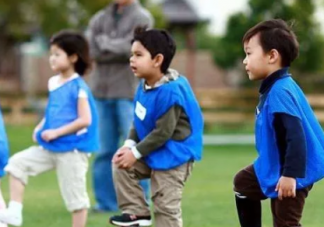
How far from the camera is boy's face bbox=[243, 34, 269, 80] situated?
5492 millimetres

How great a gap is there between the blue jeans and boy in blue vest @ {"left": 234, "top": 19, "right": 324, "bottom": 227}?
329cm

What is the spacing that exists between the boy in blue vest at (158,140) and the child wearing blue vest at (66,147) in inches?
22.9

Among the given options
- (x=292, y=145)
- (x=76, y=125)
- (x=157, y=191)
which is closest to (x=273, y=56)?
(x=292, y=145)

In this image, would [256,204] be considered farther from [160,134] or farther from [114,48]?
[114,48]

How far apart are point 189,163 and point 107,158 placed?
2.51 metres

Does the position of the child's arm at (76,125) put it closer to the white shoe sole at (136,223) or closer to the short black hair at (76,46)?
the short black hair at (76,46)

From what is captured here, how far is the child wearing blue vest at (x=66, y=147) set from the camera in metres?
7.04

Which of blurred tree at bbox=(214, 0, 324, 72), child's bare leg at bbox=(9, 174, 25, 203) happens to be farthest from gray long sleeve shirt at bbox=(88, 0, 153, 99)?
blurred tree at bbox=(214, 0, 324, 72)

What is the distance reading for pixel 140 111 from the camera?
21.4 ft

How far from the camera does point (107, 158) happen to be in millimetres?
8945

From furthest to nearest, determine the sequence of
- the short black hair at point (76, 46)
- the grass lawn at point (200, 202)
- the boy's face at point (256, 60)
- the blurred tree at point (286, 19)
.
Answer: the blurred tree at point (286, 19) → the grass lawn at point (200, 202) → the short black hair at point (76, 46) → the boy's face at point (256, 60)

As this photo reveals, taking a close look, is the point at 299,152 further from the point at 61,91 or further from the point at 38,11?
the point at 38,11

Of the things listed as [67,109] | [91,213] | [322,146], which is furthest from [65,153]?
[322,146]

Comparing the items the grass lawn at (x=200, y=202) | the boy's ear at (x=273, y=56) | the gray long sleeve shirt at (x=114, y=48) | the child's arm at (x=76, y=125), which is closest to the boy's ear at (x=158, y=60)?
the child's arm at (x=76, y=125)
